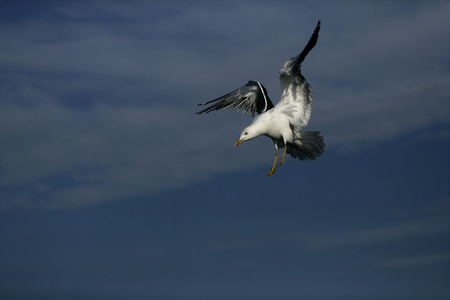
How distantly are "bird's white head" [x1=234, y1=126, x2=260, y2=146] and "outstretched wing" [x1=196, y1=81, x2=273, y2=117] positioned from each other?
365 centimetres

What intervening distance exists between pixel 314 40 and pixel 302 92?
2.51 metres

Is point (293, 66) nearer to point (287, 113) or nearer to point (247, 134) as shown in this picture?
point (287, 113)

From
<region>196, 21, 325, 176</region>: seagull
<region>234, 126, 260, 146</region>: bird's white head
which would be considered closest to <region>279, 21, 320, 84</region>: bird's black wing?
<region>196, 21, 325, 176</region>: seagull

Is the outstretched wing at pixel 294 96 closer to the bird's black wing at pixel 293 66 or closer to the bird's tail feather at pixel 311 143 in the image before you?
the bird's black wing at pixel 293 66

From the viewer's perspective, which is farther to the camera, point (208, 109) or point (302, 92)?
point (208, 109)

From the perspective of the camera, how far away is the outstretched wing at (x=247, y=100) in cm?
2745

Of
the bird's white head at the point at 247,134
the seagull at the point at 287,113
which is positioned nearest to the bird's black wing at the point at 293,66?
the seagull at the point at 287,113

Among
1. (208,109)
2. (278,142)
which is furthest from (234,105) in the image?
(278,142)

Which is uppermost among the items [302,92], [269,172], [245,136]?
[302,92]

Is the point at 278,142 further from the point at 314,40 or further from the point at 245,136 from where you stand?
the point at 314,40

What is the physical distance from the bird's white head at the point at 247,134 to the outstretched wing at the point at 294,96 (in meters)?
1.48

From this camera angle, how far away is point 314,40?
2248 cm

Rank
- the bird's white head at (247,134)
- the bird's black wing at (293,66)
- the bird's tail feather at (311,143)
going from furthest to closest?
the bird's tail feather at (311,143), the bird's white head at (247,134), the bird's black wing at (293,66)

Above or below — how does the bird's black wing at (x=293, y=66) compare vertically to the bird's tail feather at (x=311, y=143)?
above
